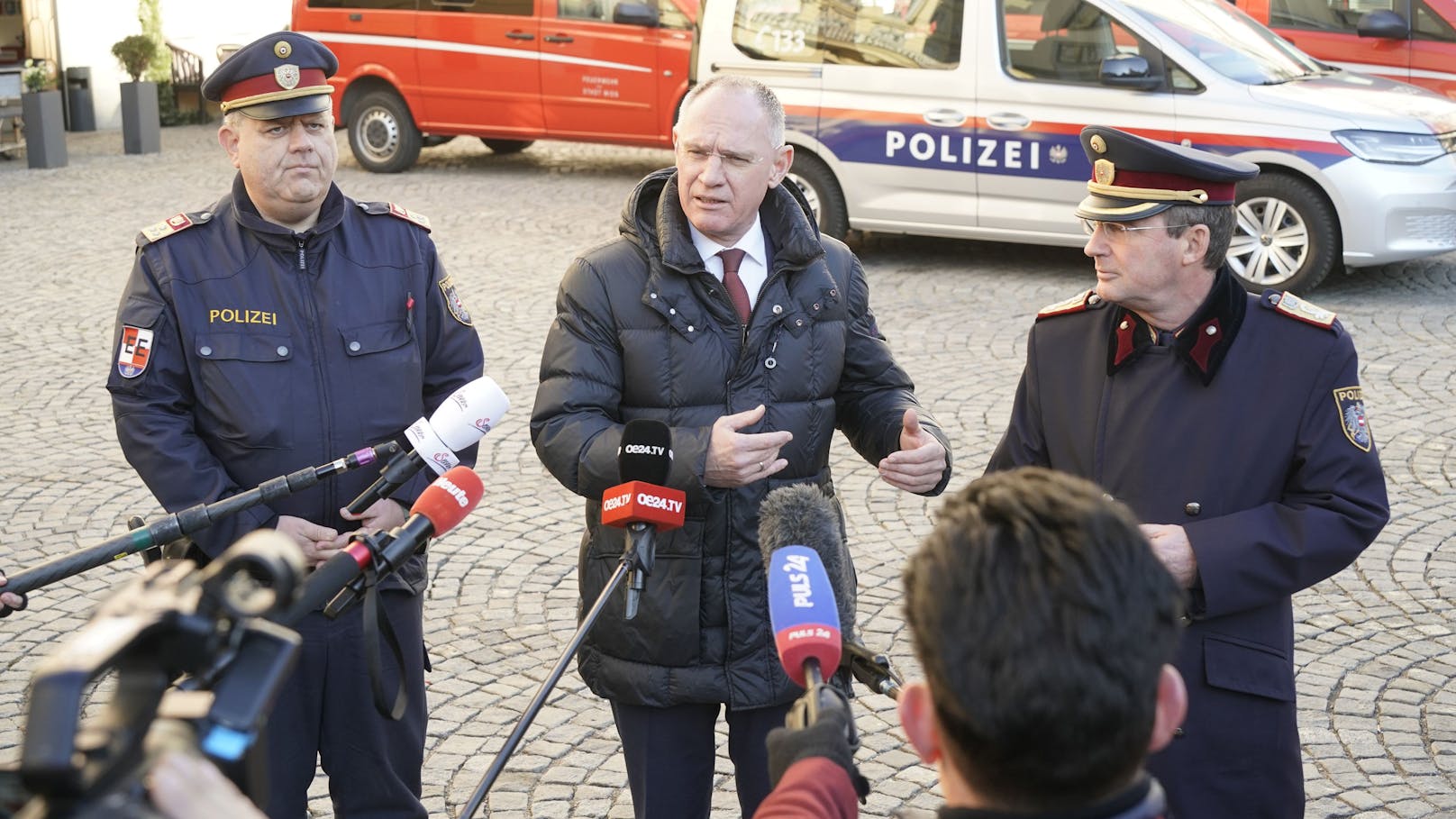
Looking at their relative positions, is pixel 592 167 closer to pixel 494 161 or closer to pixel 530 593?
pixel 494 161

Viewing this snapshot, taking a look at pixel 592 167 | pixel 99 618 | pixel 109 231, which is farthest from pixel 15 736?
pixel 592 167

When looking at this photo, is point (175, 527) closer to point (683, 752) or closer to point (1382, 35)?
point (683, 752)

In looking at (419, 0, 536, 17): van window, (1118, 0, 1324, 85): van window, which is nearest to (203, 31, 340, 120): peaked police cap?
(1118, 0, 1324, 85): van window

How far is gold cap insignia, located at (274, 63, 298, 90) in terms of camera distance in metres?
3.69

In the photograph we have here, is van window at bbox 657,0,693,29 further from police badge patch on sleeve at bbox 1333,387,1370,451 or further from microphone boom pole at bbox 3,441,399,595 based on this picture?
police badge patch on sleeve at bbox 1333,387,1370,451

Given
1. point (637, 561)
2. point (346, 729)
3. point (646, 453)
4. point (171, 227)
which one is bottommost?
point (346, 729)

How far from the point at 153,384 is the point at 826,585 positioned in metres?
1.93

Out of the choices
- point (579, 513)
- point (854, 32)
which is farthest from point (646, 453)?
point (854, 32)

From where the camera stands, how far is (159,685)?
1.45 m

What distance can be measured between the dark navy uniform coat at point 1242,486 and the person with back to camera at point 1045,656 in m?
1.32

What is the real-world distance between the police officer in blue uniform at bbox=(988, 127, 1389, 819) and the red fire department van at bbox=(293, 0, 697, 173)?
1085 centimetres

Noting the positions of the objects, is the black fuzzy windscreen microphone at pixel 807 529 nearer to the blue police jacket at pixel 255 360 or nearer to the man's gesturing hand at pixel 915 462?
the man's gesturing hand at pixel 915 462

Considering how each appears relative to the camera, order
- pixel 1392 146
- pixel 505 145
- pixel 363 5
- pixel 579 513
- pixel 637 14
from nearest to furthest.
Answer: pixel 579 513 → pixel 1392 146 → pixel 637 14 → pixel 363 5 → pixel 505 145

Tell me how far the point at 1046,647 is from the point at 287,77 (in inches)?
105
